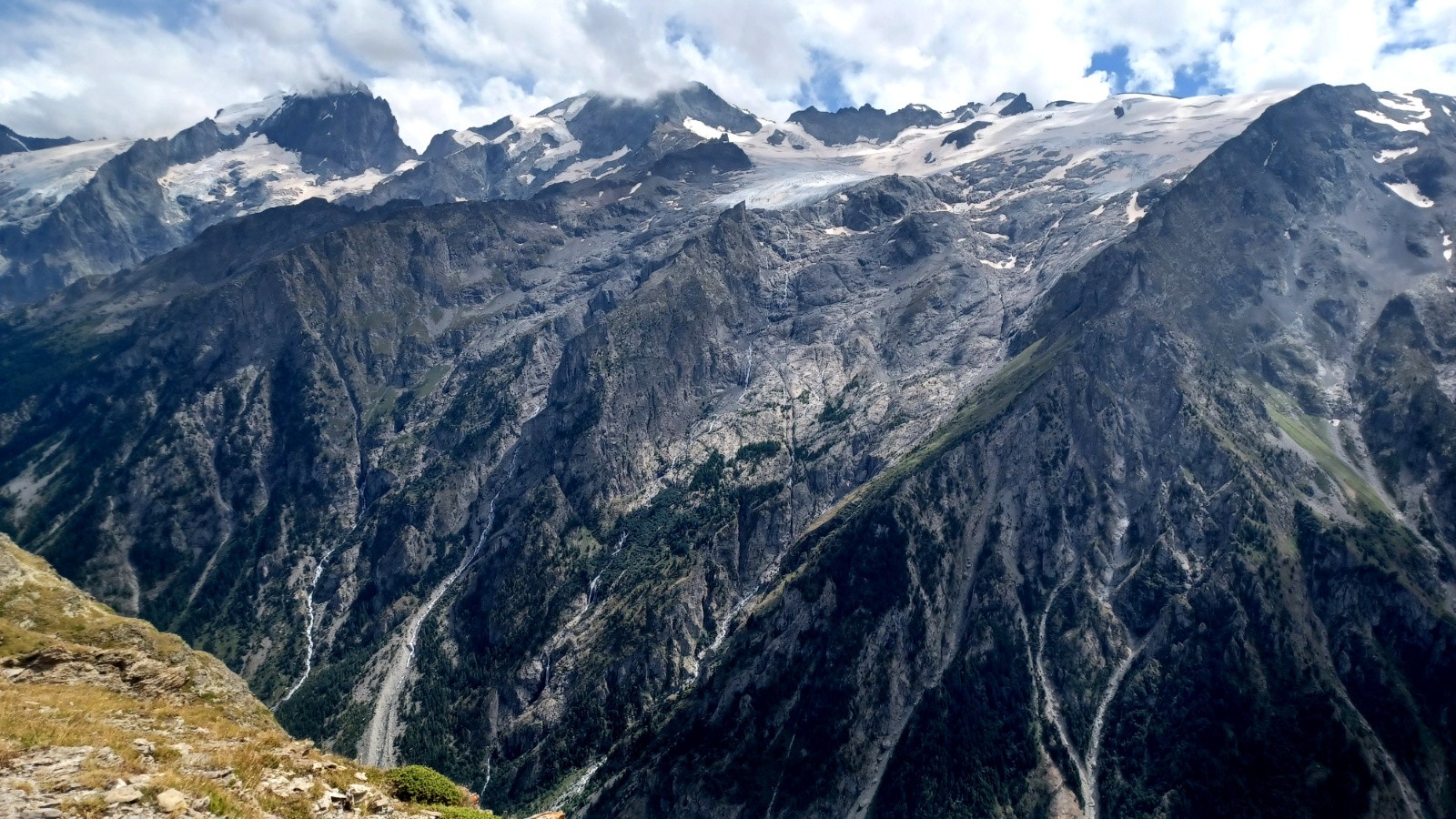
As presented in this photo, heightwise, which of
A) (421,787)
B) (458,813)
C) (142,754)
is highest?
(142,754)

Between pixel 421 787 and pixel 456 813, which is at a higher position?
pixel 421 787

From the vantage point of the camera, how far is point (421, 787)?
49.2 metres

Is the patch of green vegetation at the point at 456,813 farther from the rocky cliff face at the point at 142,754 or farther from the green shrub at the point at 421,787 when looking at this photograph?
the green shrub at the point at 421,787

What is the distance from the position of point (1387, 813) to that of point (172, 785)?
253 m

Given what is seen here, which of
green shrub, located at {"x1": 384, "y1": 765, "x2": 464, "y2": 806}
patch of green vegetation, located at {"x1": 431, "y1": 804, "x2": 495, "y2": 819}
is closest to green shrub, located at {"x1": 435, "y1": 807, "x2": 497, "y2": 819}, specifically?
patch of green vegetation, located at {"x1": 431, "y1": 804, "x2": 495, "y2": 819}

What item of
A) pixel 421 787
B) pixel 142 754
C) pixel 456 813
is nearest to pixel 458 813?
pixel 456 813

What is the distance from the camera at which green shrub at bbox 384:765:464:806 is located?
159 ft

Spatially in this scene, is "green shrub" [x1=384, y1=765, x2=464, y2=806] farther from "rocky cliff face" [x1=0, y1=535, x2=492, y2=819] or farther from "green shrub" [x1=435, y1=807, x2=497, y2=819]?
"green shrub" [x1=435, y1=807, x2=497, y2=819]

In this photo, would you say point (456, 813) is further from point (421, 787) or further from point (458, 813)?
point (421, 787)

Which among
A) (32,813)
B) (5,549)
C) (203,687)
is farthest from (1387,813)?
(5,549)

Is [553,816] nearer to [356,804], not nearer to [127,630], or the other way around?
[356,804]

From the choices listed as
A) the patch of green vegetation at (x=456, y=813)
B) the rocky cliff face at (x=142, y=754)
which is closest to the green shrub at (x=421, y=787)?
the rocky cliff face at (x=142, y=754)

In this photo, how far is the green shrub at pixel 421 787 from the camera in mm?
48312

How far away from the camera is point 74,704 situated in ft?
165
